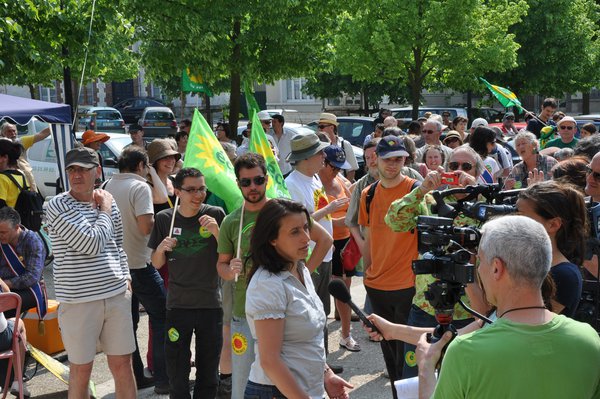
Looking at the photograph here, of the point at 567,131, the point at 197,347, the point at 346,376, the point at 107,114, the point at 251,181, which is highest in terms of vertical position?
the point at 107,114

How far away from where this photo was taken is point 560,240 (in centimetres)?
362

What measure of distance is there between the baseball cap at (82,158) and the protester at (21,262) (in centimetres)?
185

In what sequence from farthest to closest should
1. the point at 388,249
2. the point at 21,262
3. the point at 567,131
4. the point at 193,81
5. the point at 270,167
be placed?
the point at 193,81 < the point at 567,131 < the point at 21,262 < the point at 270,167 < the point at 388,249

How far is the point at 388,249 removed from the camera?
583 cm

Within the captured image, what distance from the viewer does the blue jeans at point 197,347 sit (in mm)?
5586

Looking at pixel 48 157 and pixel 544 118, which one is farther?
pixel 48 157

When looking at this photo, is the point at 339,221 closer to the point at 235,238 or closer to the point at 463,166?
the point at 463,166

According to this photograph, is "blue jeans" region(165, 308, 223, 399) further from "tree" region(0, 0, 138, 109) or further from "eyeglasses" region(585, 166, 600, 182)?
"tree" region(0, 0, 138, 109)

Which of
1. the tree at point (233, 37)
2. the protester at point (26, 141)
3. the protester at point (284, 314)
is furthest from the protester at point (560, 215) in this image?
the tree at point (233, 37)

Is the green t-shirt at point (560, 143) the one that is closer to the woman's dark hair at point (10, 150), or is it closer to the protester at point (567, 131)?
the protester at point (567, 131)

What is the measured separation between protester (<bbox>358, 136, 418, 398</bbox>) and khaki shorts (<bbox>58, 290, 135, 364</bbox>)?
5.85 ft

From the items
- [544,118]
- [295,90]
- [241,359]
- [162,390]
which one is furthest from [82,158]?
[295,90]

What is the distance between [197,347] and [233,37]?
11.7m

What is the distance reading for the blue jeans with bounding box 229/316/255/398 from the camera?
4.89 m
